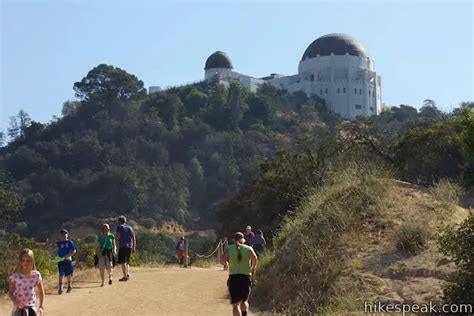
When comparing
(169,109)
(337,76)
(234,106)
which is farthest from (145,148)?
(337,76)

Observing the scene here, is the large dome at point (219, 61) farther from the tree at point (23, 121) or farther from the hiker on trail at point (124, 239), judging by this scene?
the hiker on trail at point (124, 239)

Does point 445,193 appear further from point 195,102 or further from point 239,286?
point 195,102

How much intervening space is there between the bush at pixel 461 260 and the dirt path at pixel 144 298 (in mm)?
3536

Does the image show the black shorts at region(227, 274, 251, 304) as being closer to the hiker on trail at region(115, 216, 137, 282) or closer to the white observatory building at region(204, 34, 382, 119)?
the hiker on trail at region(115, 216, 137, 282)

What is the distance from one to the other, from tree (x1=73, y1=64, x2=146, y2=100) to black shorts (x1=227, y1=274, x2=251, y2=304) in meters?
87.2

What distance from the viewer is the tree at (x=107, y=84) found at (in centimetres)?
9394

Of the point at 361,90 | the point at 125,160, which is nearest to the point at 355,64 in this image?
the point at 361,90

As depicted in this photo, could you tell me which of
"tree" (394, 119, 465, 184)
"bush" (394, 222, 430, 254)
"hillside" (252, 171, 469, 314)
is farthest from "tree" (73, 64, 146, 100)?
"bush" (394, 222, 430, 254)

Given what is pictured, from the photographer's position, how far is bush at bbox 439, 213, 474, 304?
7.84 metres

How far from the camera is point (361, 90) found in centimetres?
9681

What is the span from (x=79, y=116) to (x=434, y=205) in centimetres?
8588

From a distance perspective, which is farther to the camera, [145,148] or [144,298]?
[145,148]

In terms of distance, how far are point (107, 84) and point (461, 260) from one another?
88980 millimetres

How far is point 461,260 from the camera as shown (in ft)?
28.5
